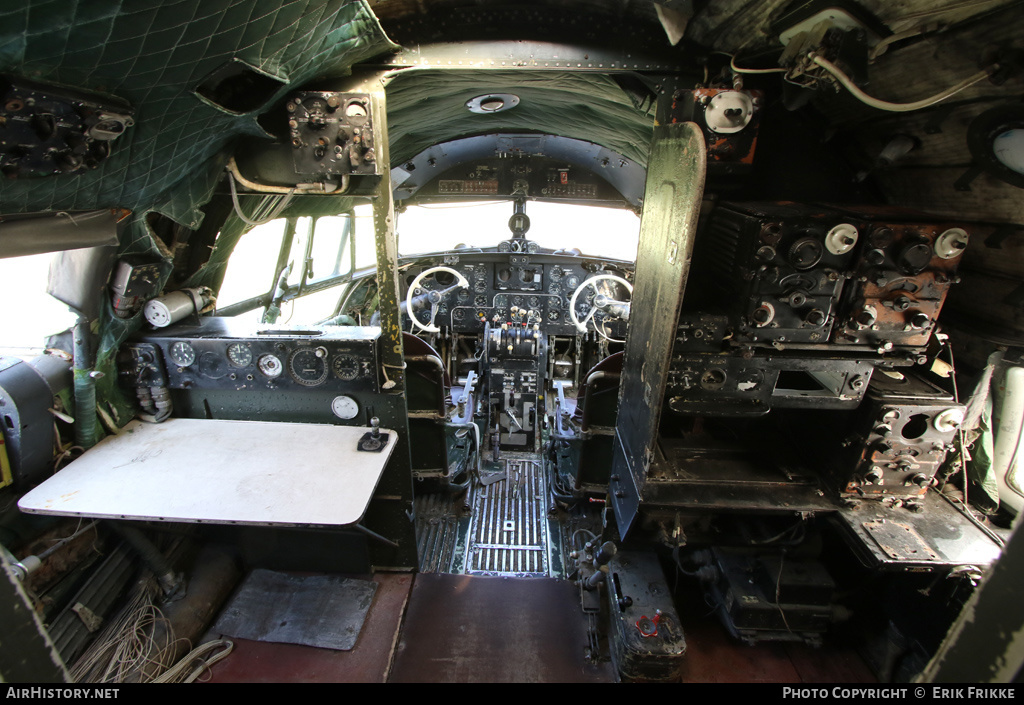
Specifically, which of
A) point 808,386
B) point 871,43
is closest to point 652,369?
point 808,386

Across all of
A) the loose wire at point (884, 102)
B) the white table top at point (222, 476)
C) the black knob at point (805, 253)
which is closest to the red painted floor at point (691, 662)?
the white table top at point (222, 476)

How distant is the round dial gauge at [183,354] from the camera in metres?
2.70

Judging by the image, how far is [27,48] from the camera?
1273 mm

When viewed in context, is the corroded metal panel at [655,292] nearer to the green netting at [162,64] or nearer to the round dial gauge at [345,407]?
the green netting at [162,64]

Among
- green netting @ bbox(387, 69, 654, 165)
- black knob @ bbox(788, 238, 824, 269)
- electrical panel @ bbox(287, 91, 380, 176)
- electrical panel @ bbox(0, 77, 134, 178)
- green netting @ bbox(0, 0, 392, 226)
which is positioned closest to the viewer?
green netting @ bbox(0, 0, 392, 226)

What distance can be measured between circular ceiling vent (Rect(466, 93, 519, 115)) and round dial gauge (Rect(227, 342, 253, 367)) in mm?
2204

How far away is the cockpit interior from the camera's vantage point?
1.76 m

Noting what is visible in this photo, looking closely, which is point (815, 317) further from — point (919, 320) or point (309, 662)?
point (309, 662)

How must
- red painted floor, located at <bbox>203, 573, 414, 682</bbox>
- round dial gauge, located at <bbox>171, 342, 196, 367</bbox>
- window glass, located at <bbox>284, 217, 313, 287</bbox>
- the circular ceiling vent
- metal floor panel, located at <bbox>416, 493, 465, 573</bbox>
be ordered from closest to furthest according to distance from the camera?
red painted floor, located at <bbox>203, 573, 414, 682</bbox> → round dial gauge, located at <bbox>171, 342, 196, 367</bbox> → the circular ceiling vent → metal floor panel, located at <bbox>416, 493, 465, 573</bbox> → window glass, located at <bbox>284, 217, 313, 287</bbox>

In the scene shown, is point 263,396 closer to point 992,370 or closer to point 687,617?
point 687,617

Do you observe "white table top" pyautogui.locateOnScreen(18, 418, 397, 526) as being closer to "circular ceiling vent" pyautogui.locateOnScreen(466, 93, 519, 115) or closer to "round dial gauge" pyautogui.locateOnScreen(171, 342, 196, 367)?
"round dial gauge" pyautogui.locateOnScreen(171, 342, 196, 367)

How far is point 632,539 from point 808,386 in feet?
4.46

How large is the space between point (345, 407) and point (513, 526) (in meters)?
1.80

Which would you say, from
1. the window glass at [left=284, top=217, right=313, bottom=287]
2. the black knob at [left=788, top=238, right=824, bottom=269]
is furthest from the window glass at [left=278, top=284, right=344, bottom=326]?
the black knob at [left=788, top=238, right=824, bottom=269]
